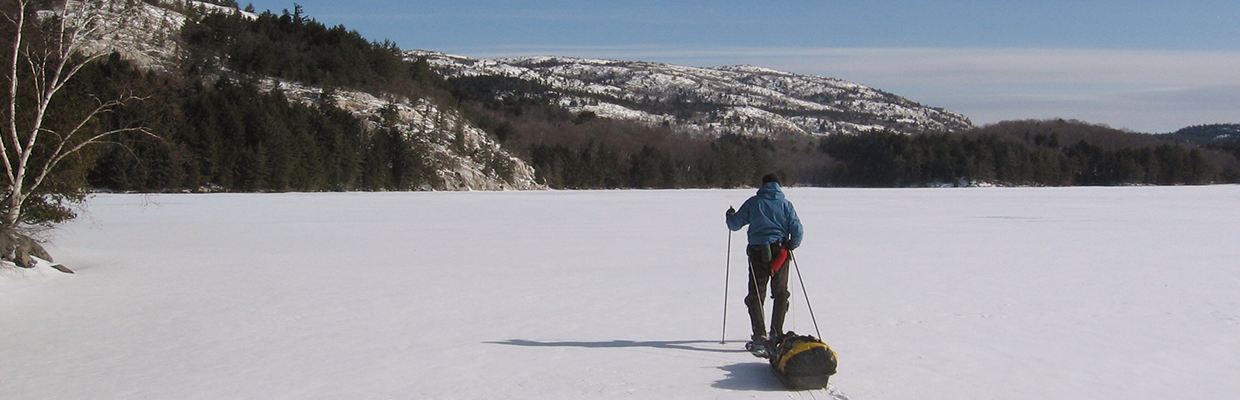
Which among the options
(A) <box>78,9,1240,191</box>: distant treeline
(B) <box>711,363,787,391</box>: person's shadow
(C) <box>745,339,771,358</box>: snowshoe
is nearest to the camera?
(B) <box>711,363,787,391</box>: person's shadow

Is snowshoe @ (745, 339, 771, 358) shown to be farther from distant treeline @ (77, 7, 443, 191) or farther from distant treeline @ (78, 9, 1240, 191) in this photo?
distant treeline @ (77, 7, 443, 191)

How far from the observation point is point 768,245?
6891 millimetres

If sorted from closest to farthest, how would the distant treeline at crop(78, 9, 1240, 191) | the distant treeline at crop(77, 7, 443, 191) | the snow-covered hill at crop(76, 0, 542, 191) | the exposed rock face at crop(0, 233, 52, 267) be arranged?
the exposed rock face at crop(0, 233, 52, 267)
the distant treeline at crop(78, 9, 1240, 191)
the distant treeline at crop(77, 7, 443, 191)
the snow-covered hill at crop(76, 0, 542, 191)

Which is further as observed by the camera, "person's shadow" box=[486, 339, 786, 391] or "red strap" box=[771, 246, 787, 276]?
"red strap" box=[771, 246, 787, 276]

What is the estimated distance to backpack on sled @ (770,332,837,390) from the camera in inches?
224

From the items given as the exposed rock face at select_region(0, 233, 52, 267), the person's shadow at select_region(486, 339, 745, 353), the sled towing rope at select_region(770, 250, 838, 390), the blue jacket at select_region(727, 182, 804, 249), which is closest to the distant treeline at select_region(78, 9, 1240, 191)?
the exposed rock face at select_region(0, 233, 52, 267)

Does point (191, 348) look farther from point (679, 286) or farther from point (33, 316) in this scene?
point (679, 286)

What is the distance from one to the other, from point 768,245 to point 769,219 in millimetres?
227

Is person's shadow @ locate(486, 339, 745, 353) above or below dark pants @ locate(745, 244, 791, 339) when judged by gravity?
below

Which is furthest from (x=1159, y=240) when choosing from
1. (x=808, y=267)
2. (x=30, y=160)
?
(x=30, y=160)

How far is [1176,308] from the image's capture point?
9.43 m

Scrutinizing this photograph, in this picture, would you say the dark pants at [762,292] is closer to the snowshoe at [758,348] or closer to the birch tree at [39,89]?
the snowshoe at [758,348]

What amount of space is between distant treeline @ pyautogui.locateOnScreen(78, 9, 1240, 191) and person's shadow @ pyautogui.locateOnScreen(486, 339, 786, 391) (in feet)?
29.0

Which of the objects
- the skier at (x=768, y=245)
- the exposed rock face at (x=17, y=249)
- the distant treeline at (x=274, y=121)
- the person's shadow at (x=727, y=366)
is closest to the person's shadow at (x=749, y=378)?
the person's shadow at (x=727, y=366)
